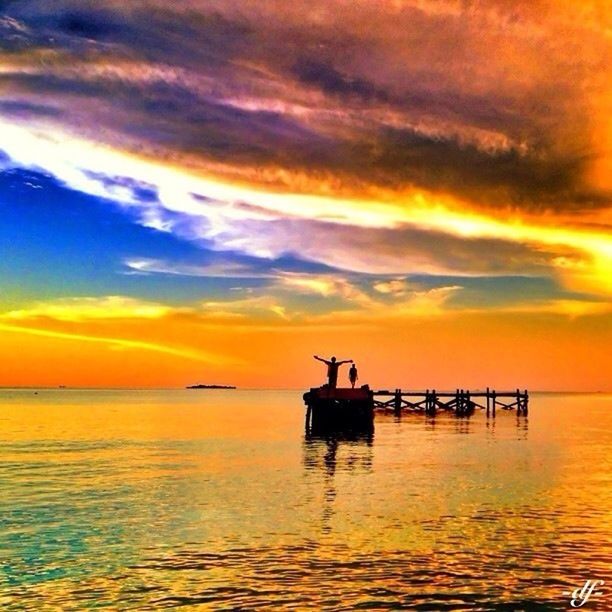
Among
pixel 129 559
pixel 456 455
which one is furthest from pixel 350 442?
pixel 129 559

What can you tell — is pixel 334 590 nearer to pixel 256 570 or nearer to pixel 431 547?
pixel 256 570

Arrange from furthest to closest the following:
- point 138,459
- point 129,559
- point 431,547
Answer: point 138,459
point 431,547
point 129,559

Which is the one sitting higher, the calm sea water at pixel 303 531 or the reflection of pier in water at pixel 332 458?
the reflection of pier in water at pixel 332 458

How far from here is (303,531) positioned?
946 inches

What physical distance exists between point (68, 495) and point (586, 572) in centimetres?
2127

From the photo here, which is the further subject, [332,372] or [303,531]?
[332,372]

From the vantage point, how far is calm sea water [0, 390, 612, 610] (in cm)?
1741

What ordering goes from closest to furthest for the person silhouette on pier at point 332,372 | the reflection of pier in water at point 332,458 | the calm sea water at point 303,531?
the calm sea water at point 303,531 → the reflection of pier in water at point 332,458 → the person silhouette on pier at point 332,372

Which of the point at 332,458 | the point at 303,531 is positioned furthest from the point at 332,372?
the point at 303,531

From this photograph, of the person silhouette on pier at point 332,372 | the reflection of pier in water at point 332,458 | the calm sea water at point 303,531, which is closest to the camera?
the calm sea water at point 303,531

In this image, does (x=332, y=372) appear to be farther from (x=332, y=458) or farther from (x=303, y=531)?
(x=303, y=531)

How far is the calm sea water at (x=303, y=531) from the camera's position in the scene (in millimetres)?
17406

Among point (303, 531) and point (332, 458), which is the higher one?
point (332, 458)

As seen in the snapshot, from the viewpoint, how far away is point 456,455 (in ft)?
164
